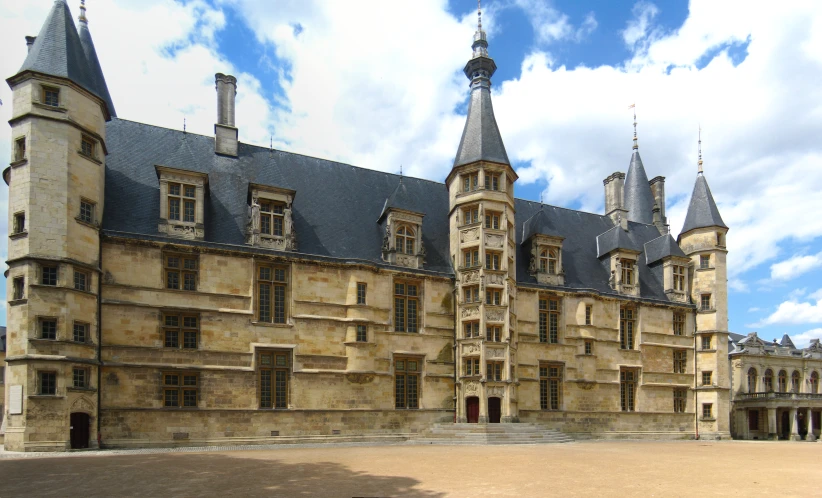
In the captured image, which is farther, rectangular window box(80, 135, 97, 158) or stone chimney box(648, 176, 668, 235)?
stone chimney box(648, 176, 668, 235)

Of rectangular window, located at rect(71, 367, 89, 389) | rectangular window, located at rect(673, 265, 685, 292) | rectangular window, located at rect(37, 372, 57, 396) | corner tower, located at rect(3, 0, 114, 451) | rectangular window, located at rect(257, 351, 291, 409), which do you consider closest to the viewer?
corner tower, located at rect(3, 0, 114, 451)

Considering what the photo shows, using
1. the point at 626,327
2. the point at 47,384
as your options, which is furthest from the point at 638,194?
the point at 47,384

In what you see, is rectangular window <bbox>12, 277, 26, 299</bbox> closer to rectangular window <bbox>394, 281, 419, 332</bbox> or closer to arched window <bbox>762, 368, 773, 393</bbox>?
rectangular window <bbox>394, 281, 419, 332</bbox>

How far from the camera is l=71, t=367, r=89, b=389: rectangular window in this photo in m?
20.8

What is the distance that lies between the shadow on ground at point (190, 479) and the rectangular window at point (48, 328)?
481 centimetres

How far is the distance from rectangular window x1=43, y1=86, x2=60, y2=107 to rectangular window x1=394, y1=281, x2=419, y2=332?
1518cm

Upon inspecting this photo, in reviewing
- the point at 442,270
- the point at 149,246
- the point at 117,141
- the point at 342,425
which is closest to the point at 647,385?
the point at 442,270

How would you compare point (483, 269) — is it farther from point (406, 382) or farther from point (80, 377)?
point (80, 377)

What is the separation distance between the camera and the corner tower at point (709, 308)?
34688 millimetres

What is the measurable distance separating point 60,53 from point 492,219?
1900 cm

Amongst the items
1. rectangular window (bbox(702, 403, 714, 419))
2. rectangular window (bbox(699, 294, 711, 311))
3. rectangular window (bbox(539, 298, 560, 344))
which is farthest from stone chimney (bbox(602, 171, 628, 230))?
rectangular window (bbox(702, 403, 714, 419))

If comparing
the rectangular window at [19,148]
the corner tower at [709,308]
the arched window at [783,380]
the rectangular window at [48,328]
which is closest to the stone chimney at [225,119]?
the rectangular window at [19,148]

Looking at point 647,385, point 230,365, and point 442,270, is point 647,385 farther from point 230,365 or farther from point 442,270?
point 230,365

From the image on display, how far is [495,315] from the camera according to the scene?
2820 cm
